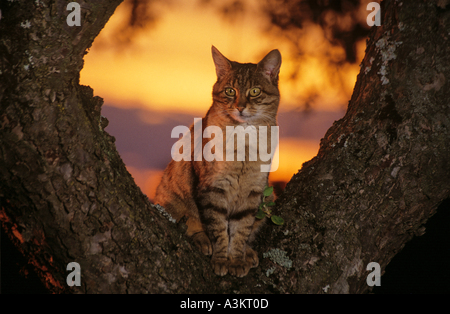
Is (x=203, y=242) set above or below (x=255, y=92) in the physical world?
below

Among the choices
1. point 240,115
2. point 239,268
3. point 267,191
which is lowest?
point 239,268

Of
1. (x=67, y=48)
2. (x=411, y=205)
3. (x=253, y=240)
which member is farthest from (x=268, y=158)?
(x=67, y=48)

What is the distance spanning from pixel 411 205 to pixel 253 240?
3.82ft

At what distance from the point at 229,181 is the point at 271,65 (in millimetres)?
1154

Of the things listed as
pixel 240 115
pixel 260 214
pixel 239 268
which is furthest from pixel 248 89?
pixel 239 268

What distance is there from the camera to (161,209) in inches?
85.7

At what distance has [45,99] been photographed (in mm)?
1551

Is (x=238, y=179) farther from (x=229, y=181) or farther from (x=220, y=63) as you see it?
(x=220, y=63)

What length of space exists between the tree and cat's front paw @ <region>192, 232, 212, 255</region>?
0.42m

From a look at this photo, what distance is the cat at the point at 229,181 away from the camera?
2.55 meters

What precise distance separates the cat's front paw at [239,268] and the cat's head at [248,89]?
1119 mm

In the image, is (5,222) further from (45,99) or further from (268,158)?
(268,158)

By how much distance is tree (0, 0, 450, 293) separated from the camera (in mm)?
1532

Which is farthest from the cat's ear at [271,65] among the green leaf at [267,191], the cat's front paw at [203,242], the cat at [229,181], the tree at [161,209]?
the cat's front paw at [203,242]
